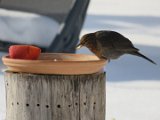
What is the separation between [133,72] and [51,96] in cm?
441

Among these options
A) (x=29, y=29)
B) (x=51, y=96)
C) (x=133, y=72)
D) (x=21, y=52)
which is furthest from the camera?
(x=29, y=29)

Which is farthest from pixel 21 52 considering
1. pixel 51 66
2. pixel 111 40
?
pixel 111 40

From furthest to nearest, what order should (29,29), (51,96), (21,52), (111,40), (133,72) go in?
(29,29)
(133,72)
(111,40)
(21,52)
(51,96)

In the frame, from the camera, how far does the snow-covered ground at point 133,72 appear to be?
5.24m

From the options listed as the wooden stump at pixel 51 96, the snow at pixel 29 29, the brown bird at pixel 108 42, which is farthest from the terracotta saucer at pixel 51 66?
the snow at pixel 29 29

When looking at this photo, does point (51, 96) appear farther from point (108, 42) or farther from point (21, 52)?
point (108, 42)

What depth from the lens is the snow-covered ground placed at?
524 centimetres

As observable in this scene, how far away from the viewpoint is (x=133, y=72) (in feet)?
23.2

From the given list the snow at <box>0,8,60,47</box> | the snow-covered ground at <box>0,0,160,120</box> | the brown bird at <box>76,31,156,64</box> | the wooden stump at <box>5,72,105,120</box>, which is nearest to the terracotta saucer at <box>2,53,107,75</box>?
the wooden stump at <box>5,72,105,120</box>

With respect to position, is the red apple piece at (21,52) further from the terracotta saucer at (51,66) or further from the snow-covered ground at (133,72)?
the snow-covered ground at (133,72)

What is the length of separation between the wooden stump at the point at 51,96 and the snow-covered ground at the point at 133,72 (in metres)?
2.02

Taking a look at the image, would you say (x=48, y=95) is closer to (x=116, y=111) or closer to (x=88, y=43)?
(x=88, y=43)

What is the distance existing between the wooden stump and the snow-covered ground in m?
2.02

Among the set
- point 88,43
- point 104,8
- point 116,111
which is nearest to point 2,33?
point 116,111
